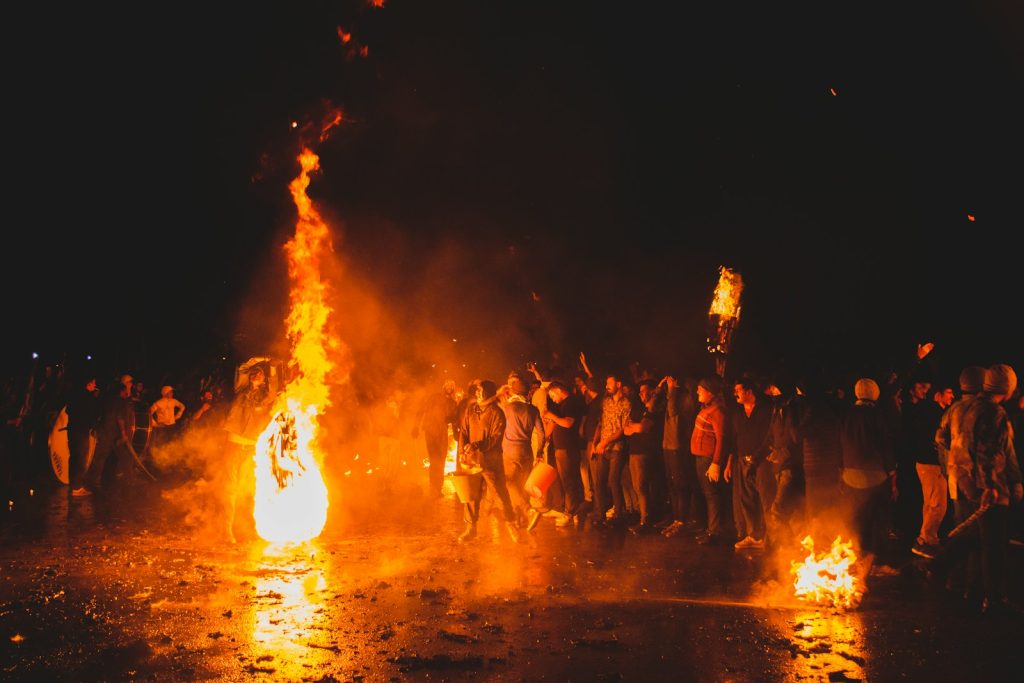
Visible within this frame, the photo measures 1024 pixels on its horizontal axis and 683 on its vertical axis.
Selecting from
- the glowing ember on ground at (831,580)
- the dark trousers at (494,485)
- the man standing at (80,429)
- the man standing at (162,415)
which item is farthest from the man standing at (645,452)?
the man standing at (162,415)

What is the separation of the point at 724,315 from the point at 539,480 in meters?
19.8

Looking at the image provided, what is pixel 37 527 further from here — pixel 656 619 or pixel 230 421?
pixel 656 619

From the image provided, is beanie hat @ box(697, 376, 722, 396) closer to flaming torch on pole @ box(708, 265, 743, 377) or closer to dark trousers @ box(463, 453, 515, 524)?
dark trousers @ box(463, 453, 515, 524)

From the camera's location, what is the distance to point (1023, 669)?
526 cm

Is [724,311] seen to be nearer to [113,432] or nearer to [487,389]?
[487,389]

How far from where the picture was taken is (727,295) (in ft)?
92.4

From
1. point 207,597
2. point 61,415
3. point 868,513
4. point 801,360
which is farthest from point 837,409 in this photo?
point 801,360

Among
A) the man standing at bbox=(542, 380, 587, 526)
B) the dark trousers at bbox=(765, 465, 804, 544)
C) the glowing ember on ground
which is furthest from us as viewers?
the man standing at bbox=(542, 380, 587, 526)

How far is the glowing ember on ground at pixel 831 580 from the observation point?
21.5 ft

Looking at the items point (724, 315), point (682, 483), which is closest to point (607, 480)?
point (682, 483)

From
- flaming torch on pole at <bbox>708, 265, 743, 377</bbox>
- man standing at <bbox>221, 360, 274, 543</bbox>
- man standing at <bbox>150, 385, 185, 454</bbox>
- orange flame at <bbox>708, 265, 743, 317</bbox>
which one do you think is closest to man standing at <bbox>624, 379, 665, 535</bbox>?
man standing at <bbox>221, 360, 274, 543</bbox>

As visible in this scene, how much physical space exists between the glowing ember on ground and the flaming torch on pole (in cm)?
2069

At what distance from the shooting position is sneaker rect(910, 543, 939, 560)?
8.62 metres

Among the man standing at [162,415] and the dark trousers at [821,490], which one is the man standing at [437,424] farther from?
the dark trousers at [821,490]
